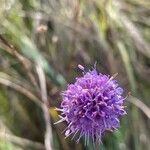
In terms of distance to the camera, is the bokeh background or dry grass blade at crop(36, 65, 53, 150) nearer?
dry grass blade at crop(36, 65, 53, 150)

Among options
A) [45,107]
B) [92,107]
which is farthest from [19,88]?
[92,107]

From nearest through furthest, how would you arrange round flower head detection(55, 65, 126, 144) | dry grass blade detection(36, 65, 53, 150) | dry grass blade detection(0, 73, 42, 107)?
round flower head detection(55, 65, 126, 144)
dry grass blade detection(36, 65, 53, 150)
dry grass blade detection(0, 73, 42, 107)

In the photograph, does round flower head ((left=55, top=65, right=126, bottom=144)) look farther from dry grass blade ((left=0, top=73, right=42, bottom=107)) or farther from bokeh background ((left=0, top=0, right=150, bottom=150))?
dry grass blade ((left=0, top=73, right=42, bottom=107))

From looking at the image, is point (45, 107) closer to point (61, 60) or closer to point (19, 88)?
point (19, 88)

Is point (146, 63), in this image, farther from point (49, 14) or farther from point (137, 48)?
point (49, 14)

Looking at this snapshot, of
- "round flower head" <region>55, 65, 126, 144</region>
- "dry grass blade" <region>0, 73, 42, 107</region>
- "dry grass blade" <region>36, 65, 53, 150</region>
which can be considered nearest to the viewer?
"round flower head" <region>55, 65, 126, 144</region>

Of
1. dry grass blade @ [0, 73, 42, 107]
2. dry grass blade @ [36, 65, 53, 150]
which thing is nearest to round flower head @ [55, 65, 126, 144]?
dry grass blade @ [36, 65, 53, 150]

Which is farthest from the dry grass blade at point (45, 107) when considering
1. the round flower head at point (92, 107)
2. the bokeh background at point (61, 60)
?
the round flower head at point (92, 107)
